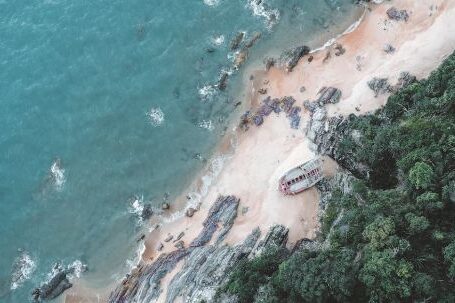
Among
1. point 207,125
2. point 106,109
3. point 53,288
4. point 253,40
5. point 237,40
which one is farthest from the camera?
point 237,40

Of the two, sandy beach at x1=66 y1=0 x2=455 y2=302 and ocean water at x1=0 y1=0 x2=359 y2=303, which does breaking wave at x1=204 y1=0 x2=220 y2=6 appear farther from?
sandy beach at x1=66 y1=0 x2=455 y2=302

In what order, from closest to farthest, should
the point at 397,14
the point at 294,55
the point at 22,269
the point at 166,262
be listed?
the point at 166,262 < the point at 22,269 < the point at 397,14 < the point at 294,55

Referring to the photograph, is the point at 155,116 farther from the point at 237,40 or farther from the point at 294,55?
the point at 294,55

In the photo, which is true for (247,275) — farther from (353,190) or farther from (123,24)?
(123,24)

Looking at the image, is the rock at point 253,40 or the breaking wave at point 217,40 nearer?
the rock at point 253,40

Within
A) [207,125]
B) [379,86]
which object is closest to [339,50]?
[379,86]

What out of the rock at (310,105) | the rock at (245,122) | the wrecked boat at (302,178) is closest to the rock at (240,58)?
the rock at (245,122)

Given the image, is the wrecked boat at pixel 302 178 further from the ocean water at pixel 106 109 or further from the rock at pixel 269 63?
the rock at pixel 269 63

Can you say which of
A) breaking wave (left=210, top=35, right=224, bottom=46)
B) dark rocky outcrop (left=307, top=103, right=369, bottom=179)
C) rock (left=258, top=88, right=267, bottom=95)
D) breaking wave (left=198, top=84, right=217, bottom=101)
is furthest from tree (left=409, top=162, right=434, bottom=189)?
breaking wave (left=210, top=35, right=224, bottom=46)
